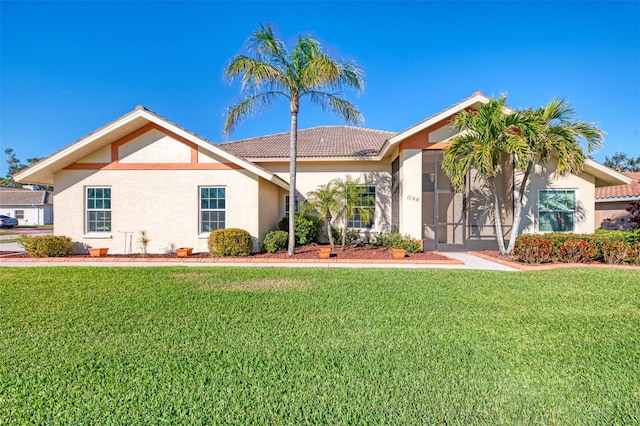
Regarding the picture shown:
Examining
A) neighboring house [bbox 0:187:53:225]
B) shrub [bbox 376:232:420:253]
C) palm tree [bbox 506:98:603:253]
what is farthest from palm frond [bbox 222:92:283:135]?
neighboring house [bbox 0:187:53:225]

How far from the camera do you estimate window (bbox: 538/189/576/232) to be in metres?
13.5

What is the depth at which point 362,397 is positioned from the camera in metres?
3.08

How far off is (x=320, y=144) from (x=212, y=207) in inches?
290

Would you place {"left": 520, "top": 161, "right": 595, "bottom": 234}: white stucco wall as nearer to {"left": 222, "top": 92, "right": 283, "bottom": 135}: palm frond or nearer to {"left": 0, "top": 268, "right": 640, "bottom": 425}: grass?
{"left": 0, "top": 268, "right": 640, "bottom": 425}: grass

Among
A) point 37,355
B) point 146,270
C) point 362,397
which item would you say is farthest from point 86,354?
point 146,270

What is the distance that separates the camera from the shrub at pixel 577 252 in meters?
10.2

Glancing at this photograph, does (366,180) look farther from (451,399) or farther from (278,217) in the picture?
(451,399)

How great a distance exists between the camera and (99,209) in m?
13.0

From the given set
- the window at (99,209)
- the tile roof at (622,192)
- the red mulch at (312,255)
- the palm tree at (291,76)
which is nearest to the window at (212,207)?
the red mulch at (312,255)

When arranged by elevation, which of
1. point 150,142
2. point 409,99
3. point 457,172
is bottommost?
point 457,172

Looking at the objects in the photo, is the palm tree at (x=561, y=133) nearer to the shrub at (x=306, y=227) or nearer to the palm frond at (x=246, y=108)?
the shrub at (x=306, y=227)

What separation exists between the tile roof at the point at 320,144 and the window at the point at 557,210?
7666mm

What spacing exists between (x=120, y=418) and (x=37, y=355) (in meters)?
2.15

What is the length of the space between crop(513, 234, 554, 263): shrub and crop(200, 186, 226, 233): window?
11.2 m
